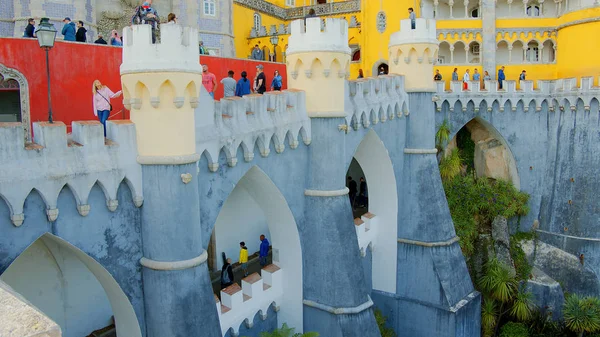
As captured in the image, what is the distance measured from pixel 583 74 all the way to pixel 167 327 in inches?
A: 940

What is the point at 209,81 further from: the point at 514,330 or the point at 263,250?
the point at 514,330

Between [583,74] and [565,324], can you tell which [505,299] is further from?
[583,74]

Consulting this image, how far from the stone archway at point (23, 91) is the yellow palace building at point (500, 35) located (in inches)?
627

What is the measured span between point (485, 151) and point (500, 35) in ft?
23.4

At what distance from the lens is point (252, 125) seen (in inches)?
416

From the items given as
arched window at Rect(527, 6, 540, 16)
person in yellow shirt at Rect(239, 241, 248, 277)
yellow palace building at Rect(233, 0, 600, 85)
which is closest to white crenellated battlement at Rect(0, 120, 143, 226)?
person in yellow shirt at Rect(239, 241, 248, 277)

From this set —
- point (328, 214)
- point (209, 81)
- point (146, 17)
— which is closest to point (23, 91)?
point (146, 17)

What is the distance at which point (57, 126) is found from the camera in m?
7.25

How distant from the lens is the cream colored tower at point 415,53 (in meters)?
16.2

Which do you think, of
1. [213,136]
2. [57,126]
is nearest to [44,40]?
[57,126]

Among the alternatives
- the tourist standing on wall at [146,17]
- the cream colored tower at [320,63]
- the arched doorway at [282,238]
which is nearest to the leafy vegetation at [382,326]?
the arched doorway at [282,238]

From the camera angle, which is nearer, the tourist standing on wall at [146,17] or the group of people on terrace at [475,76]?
the tourist standing on wall at [146,17]

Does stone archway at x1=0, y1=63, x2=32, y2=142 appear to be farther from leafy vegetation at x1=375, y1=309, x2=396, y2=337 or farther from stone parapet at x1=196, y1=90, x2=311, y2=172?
leafy vegetation at x1=375, y1=309, x2=396, y2=337

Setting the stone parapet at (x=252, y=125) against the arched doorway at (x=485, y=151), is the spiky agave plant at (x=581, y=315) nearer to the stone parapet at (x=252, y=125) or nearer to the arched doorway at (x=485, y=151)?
the arched doorway at (x=485, y=151)
